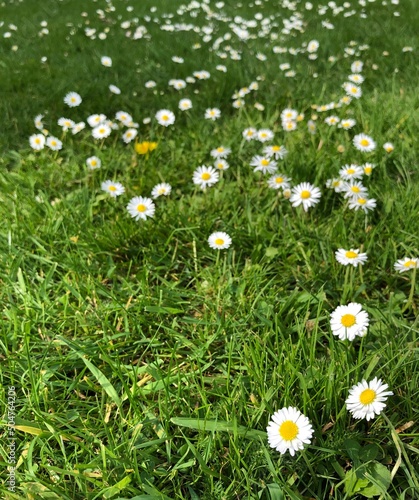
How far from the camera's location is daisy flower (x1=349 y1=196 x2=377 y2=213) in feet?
6.47

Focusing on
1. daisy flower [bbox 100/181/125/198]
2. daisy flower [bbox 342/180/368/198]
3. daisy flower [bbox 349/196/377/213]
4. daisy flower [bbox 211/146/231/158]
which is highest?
daisy flower [bbox 342/180/368/198]

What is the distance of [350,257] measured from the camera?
1.74 metres

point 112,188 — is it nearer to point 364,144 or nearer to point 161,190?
point 161,190

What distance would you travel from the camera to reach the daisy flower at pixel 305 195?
6.71 ft

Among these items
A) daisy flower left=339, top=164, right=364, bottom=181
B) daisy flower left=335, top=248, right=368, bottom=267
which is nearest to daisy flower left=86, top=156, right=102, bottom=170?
daisy flower left=339, top=164, right=364, bottom=181

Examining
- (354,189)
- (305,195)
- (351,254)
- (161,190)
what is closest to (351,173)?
(354,189)

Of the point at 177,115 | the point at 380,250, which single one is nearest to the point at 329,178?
the point at 380,250

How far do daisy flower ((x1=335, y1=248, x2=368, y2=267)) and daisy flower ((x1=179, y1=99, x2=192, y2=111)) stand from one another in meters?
1.65

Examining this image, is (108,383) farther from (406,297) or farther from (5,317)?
(406,297)

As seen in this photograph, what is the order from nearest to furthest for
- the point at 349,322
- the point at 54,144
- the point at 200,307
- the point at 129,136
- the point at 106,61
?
the point at 349,322
the point at 200,307
the point at 54,144
the point at 129,136
the point at 106,61

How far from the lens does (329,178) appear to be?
227 centimetres

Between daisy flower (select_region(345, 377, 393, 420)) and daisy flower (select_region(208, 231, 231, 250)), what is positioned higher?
daisy flower (select_region(345, 377, 393, 420))

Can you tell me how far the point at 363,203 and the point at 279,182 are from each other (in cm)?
38

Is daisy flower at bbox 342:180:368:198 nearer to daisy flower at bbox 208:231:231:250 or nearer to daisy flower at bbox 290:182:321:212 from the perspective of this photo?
daisy flower at bbox 290:182:321:212
